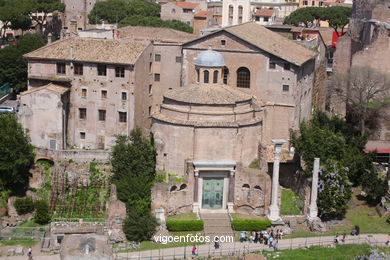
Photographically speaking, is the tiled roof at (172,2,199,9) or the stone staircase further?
the tiled roof at (172,2,199,9)

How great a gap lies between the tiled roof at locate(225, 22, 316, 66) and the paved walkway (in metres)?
15.0

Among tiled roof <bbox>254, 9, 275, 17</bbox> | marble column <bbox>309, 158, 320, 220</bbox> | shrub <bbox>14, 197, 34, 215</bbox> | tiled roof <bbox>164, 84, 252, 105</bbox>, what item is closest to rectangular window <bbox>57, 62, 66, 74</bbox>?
tiled roof <bbox>164, 84, 252, 105</bbox>

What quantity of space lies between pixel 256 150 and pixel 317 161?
15.4 ft

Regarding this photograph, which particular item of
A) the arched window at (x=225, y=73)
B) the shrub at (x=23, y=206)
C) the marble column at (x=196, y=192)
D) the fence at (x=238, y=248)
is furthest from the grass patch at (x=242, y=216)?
the shrub at (x=23, y=206)

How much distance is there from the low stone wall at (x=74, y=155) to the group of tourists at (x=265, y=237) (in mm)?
13018

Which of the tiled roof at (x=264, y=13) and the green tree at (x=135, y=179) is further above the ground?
the tiled roof at (x=264, y=13)

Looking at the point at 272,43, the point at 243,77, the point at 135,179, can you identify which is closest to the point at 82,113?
the point at 135,179

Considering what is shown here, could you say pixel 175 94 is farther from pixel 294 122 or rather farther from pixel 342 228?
pixel 342 228

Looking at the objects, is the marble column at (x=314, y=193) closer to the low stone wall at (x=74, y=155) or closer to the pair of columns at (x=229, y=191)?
the pair of columns at (x=229, y=191)

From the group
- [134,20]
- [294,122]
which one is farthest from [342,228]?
[134,20]

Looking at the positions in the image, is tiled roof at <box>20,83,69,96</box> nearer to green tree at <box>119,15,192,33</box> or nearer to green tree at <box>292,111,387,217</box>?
green tree at <box>292,111,387,217</box>

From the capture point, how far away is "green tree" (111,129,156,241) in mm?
42000

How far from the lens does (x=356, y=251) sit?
41094 millimetres

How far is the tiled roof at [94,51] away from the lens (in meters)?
53.2
